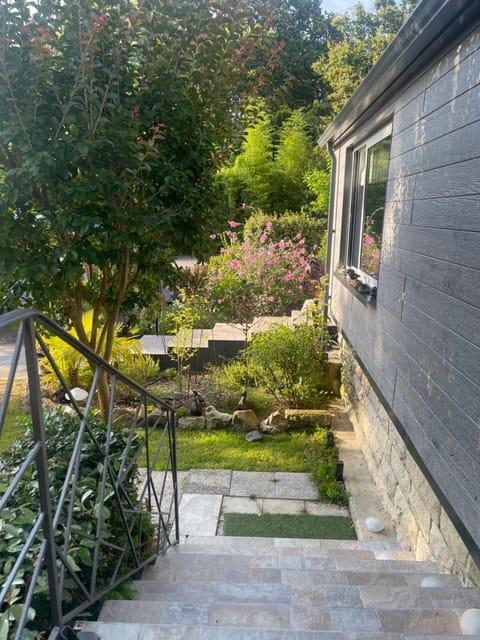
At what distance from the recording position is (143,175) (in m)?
2.92

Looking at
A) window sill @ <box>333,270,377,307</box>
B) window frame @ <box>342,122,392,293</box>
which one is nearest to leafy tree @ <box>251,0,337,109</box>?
window frame @ <box>342,122,392,293</box>

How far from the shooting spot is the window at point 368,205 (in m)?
4.27

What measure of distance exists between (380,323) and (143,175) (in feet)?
6.79

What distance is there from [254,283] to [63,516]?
5878 millimetres

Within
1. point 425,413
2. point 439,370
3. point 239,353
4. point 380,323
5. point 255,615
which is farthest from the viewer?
point 239,353

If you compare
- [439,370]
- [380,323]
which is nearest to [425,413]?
[439,370]

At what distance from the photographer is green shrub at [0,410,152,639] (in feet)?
5.15

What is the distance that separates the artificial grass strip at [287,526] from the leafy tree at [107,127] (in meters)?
1.99

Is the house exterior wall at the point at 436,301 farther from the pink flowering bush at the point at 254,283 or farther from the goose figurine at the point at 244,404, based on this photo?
the pink flowering bush at the point at 254,283

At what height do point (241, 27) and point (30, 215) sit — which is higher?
point (241, 27)

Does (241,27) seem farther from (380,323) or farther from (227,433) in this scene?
(227,433)

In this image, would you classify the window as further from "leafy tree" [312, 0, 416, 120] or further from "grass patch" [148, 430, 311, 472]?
"leafy tree" [312, 0, 416, 120]

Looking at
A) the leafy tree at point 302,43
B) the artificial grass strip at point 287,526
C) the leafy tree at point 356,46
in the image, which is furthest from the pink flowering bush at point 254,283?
the leafy tree at point 302,43

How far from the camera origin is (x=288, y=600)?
218 centimetres
